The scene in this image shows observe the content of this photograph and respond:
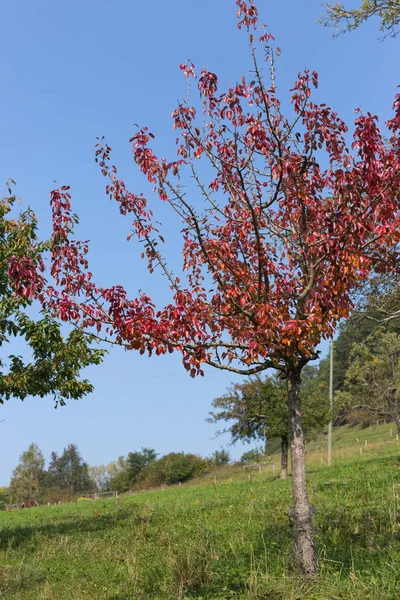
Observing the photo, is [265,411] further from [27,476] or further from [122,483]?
[27,476]

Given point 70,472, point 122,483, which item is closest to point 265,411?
point 122,483

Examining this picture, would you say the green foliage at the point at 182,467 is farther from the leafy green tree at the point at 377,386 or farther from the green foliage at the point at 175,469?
the leafy green tree at the point at 377,386

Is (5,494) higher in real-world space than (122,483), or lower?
lower

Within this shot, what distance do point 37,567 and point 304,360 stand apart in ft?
25.9

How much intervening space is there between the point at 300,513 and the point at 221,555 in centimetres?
298

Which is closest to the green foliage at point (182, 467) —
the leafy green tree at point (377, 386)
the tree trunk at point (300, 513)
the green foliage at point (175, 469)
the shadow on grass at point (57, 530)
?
the green foliage at point (175, 469)

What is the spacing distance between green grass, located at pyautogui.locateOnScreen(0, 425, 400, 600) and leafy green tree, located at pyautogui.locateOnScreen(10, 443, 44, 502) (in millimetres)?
63158

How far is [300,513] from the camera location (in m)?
7.07

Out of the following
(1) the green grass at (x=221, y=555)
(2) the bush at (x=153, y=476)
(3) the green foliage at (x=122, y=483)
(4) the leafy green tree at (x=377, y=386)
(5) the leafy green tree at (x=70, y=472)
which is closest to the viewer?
(1) the green grass at (x=221, y=555)

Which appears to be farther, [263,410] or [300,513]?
[263,410]

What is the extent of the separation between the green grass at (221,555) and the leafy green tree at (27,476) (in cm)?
6316

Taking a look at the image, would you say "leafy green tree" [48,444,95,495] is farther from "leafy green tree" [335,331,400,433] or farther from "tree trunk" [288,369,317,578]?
"tree trunk" [288,369,317,578]

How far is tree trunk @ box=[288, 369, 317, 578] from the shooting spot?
7020 mm

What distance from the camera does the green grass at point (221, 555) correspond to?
22.6 ft
